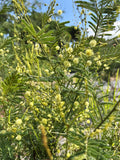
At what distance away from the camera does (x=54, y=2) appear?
0.50 meters

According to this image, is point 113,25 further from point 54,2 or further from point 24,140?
point 24,140

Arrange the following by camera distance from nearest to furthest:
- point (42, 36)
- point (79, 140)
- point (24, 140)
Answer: point (79, 140)
point (42, 36)
point (24, 140)

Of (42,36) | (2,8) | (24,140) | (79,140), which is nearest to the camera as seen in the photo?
(79,140)

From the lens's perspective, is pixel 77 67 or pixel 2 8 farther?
pixel 2 8

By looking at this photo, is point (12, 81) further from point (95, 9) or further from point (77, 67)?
point (95, 9)

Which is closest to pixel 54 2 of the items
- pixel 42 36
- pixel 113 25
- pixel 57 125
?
pixel 42 36

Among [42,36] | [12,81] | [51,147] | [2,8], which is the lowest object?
[51,147]

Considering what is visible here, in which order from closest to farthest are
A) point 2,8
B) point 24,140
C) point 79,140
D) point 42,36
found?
point 79,140
point 42,36
point 24,140
point 2,8

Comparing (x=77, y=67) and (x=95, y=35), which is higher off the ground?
(x=95, y=35)

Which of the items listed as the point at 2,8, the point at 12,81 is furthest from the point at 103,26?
the point at 2,8

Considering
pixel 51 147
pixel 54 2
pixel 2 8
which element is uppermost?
pixel 2 8

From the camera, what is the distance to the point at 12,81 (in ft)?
1.71

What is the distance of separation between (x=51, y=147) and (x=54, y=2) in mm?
451

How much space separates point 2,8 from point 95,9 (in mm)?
815
